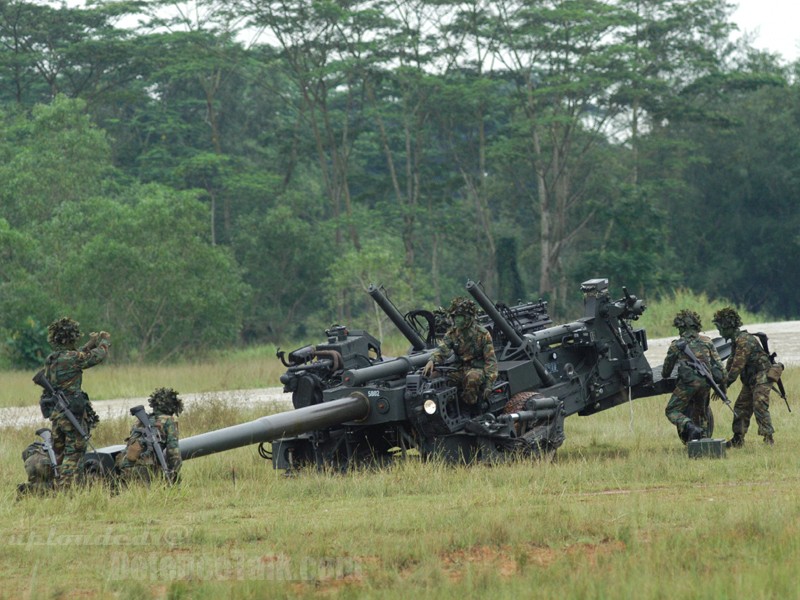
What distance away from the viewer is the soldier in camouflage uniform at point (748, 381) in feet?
50.4

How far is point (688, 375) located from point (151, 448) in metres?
5.86

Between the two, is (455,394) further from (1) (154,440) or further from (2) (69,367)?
(2) (69,367)

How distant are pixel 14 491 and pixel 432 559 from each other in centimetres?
566

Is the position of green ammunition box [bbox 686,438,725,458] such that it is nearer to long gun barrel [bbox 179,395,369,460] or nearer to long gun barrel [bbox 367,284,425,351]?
long gun barrel [bbox 367,284,425,351]

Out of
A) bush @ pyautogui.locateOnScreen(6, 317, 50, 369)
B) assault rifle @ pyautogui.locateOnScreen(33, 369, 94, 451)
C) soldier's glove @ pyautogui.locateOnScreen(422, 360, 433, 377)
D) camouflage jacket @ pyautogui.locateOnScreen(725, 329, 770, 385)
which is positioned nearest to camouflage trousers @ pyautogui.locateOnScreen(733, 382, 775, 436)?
camouflage jacket @ pyautogui.locateOnScreen(725, 329, 770, 385)

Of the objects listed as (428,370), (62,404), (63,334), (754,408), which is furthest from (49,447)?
(754,408)

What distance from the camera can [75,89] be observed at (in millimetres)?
56906

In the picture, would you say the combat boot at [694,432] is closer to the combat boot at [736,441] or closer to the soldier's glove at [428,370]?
the combat boot at [736,441]

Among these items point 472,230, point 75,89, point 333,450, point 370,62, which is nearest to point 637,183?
point 472,230

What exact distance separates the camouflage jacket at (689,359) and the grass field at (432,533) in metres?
1.04

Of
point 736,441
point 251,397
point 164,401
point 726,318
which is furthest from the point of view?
point 251,397

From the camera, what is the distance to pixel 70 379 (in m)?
13.6

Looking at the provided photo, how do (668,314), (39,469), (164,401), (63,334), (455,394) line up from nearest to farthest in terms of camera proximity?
(164,401)
(39,469)
(63,334)
(455,394)
(668,314)

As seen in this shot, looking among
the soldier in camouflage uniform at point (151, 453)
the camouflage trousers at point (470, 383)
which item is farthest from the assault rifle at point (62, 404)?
the camouflage trousers at point (470, 383)
